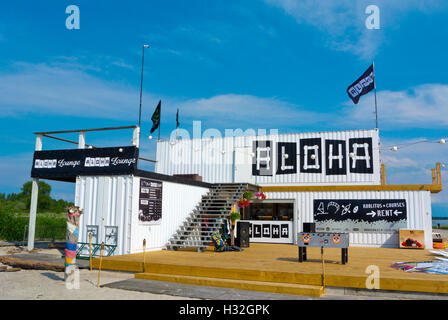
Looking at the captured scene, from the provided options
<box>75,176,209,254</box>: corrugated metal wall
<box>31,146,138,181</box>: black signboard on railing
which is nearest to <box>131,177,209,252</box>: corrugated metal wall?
<box>75,176,209,254</box>: corrugated metal wall

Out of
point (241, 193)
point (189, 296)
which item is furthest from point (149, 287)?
point (241, 193)

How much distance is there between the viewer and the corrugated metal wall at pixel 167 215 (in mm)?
12641

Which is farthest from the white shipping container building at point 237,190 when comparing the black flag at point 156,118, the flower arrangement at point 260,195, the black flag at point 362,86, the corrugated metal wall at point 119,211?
the black flag at point 362,86

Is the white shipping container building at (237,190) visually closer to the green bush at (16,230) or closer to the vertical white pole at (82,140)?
the vertical white pole at (82,140)

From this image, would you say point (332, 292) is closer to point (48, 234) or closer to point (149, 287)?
point (149, 287)

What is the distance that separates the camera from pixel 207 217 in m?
15.7

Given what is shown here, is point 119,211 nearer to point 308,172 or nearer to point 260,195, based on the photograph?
point 260,195

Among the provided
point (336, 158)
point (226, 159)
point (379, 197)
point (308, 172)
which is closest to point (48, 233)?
point (226, 159)

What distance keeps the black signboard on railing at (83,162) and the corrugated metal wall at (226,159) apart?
9.51m

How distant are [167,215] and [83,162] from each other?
3865mm

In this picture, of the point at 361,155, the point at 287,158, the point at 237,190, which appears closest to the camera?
the point at 237,190
